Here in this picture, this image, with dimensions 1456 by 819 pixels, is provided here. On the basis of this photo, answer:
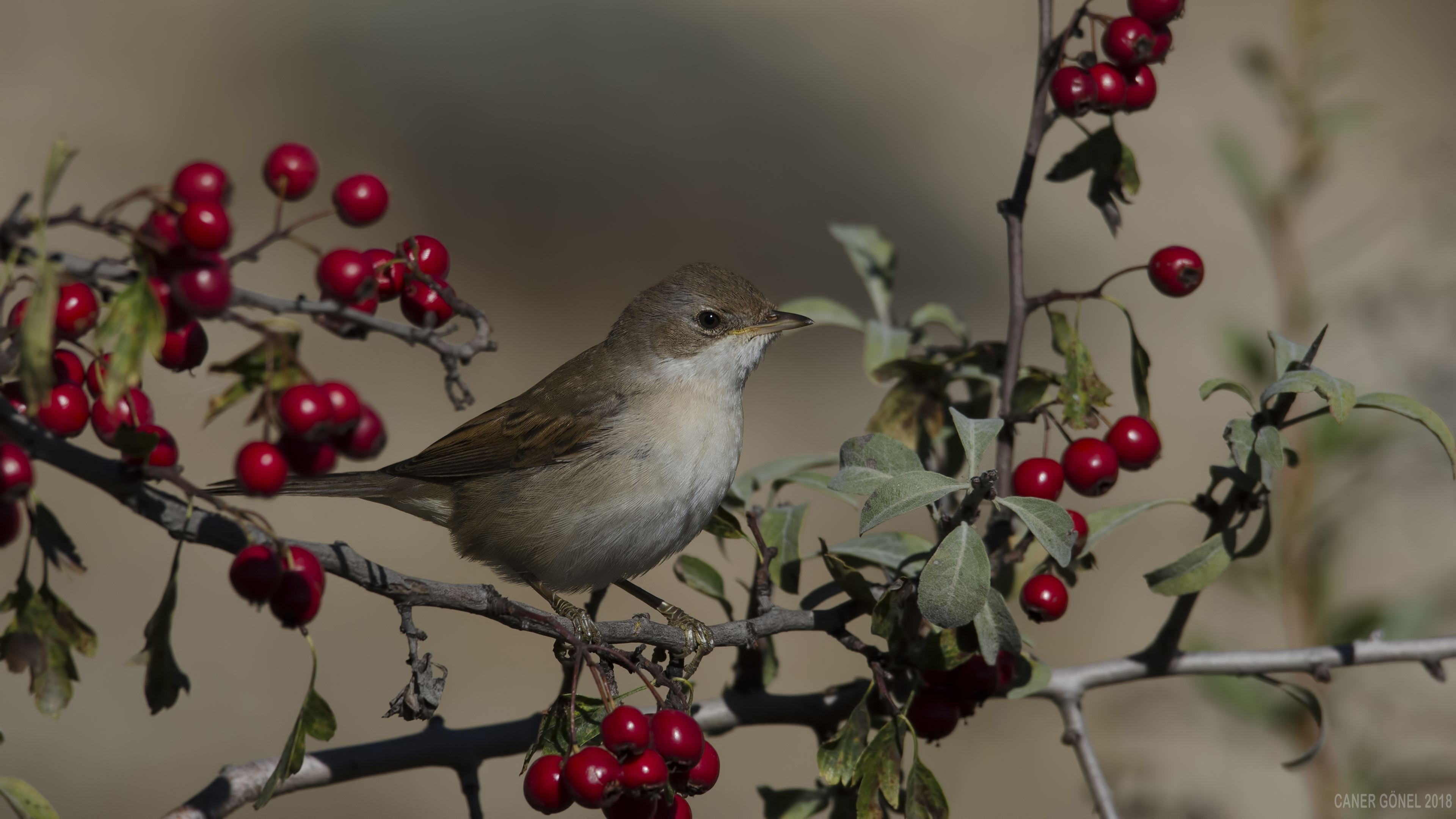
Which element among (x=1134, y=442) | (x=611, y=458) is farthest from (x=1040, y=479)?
(x=611, y=458)

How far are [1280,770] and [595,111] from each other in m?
7.15

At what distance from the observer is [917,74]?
37.8ft

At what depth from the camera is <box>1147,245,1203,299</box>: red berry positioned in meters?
2.49

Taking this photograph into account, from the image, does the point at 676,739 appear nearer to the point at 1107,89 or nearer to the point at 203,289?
the point at 203,289

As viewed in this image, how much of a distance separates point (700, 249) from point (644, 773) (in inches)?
291

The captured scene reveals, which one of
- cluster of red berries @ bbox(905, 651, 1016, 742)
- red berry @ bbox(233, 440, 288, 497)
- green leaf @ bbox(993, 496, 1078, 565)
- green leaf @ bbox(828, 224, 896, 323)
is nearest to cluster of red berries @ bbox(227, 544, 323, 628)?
red berry @ bbox(233, 440, 288, 497)

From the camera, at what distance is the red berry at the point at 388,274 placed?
5.41ft

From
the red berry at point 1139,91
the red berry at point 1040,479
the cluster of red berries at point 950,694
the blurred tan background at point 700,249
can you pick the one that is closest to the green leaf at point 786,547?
the cluster of red berries at point 950,694

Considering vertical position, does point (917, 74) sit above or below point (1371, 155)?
above

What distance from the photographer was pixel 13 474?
1.29m

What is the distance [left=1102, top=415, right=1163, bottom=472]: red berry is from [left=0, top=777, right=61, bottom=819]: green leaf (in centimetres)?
220

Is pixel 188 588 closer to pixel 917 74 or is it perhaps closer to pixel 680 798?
pixel 680 798

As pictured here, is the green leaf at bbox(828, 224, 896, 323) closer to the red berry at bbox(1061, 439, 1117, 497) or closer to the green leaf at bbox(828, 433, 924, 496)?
the red berry at bbox(1061, 439, 1117, 497)

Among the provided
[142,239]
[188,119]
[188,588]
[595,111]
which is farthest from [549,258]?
[142,239]
